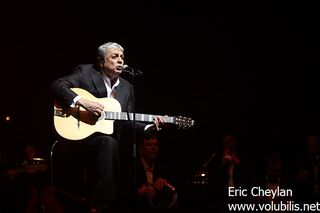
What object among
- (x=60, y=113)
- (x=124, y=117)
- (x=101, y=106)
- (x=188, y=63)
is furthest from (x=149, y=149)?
(x=188, y=63)

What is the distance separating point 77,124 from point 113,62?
739 mm

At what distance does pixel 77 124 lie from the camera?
4539mm

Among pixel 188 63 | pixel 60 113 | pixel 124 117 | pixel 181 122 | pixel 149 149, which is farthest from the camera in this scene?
pixel 188 63

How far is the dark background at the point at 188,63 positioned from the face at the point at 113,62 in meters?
1.93

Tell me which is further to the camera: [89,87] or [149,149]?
[149,149]

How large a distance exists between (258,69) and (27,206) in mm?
4118

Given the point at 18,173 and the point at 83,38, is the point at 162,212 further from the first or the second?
the point at 83,38

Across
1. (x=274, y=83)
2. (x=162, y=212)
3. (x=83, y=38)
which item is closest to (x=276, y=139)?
(x=274, y=83)

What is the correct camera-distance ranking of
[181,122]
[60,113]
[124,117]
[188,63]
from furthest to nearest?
[188,63] → [181,122] → [124,117] → [60,113]

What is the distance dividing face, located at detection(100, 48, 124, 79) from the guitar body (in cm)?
35

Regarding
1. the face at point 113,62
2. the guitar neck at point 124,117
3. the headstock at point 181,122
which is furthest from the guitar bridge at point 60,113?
the headstock at point 181,122

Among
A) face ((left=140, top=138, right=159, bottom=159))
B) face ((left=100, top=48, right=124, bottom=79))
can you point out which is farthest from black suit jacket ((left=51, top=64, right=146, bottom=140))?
face ((left=140, top=138, right=159, bottom=159))

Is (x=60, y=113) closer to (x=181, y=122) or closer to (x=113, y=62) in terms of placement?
(x=113, y=62)

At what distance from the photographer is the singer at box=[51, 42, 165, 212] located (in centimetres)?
407
